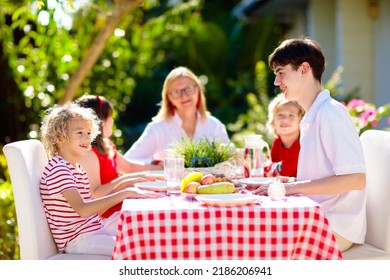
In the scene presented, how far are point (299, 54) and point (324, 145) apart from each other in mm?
490

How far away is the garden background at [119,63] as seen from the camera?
671cm

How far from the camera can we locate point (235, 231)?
2971mm

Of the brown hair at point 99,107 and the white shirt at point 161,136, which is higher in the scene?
the brown hair at point 99,107

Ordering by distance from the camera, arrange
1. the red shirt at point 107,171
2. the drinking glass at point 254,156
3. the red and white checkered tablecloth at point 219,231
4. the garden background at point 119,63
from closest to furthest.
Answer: the red and white checkered tablecloth at point 219,231 < the drinking glass at point 254,156 < the red shirt at point 107,171 < the garden background at point 119,63

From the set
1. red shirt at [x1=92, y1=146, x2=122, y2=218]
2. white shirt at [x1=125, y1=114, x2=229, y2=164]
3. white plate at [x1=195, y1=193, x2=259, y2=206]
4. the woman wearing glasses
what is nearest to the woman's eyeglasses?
the woman wearing glasses

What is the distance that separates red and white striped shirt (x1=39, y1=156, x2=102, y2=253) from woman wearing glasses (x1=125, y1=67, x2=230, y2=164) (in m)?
1.65

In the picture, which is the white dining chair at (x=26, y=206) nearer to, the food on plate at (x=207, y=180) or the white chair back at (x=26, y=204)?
the white chair back at (x=26, y=204)

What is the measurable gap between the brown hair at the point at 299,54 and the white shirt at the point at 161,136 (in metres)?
1.88

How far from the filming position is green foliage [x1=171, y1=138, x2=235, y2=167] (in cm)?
409

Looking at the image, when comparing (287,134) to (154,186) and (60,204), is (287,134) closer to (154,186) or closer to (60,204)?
(154,186)

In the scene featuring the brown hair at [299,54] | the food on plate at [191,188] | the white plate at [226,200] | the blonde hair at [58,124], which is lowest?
the white plate at [226,200]

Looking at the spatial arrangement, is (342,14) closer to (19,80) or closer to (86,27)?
(86,27)

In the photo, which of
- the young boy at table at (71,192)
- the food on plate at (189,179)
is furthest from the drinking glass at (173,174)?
the young boy at table at (71,192)
